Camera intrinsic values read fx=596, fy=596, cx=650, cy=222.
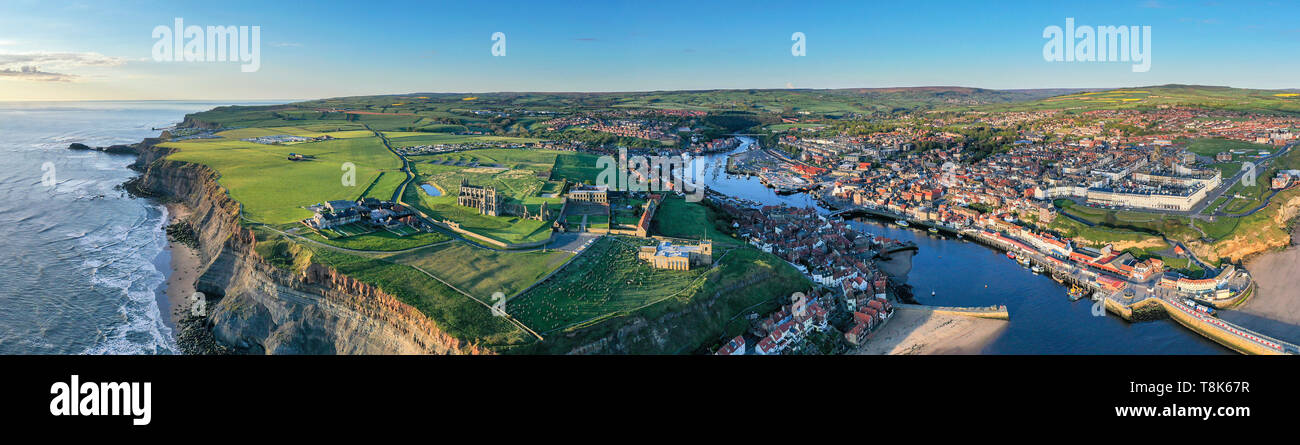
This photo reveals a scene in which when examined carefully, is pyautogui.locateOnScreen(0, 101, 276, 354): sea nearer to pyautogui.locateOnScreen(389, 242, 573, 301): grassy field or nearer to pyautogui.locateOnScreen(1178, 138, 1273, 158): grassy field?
pyautogui.locateOnScreen(389, 242, 573, 301): grassy field

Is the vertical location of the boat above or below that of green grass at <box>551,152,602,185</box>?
below

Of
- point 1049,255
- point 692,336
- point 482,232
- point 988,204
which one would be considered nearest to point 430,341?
point 692,336

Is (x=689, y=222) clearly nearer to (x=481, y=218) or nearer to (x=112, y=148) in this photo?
(x=481, y=218)

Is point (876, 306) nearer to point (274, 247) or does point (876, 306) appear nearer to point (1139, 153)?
point (274, 247)

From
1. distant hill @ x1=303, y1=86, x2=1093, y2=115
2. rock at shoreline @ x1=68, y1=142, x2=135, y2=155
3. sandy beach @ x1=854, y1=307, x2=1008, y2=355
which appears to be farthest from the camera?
distant hill @ x1=303, y1=86, x2=1093, y2=115

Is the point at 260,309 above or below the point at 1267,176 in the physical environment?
below

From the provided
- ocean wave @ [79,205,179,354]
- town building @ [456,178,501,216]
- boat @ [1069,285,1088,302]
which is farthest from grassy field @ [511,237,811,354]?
ocean wave @ [79,205,179,354]
